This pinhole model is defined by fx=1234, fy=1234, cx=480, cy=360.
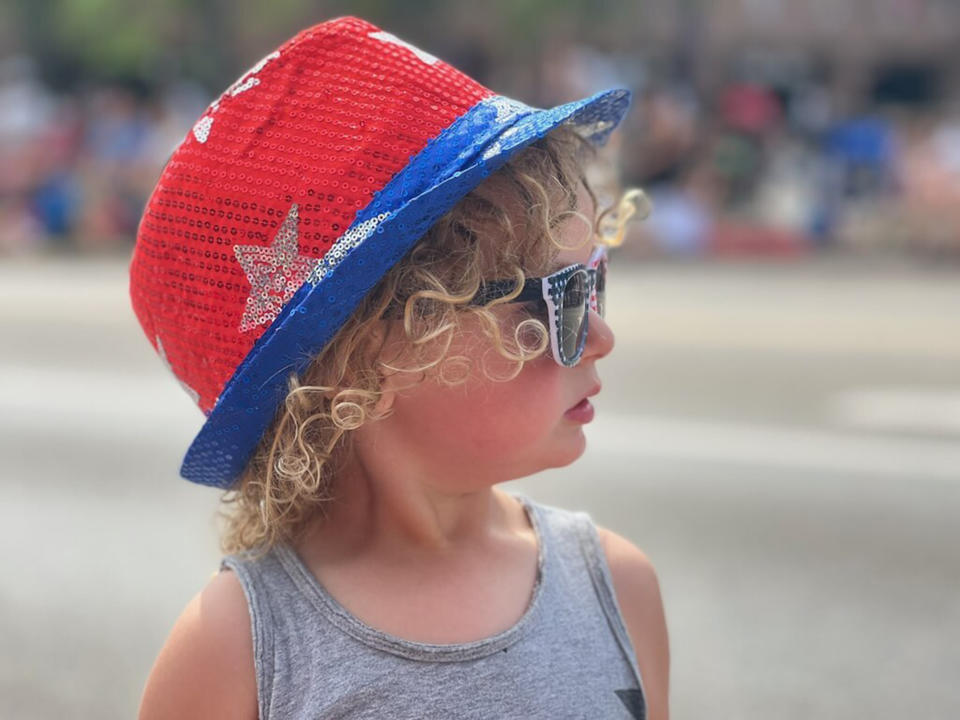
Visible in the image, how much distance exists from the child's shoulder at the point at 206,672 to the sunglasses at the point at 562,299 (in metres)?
0.51

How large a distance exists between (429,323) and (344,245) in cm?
15

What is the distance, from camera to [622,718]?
5.34 feet

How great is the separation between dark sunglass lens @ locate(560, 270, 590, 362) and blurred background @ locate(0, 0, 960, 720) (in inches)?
23.0

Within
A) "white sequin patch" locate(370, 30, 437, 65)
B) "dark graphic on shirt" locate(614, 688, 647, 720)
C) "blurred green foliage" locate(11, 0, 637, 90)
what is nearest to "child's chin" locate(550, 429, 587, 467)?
"dark graphic on shirt" locate(614, 688, 647, 720)

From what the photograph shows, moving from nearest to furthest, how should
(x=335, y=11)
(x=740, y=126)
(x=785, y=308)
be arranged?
(x=785, y=308) → (x=740, y=126) → (x=335, y=11)

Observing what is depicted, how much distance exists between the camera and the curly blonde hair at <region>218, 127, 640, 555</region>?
1.55 m

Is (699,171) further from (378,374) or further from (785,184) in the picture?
(378,374)

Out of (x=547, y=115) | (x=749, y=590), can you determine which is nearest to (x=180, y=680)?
(x=547, y=115)

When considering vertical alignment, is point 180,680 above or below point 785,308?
below

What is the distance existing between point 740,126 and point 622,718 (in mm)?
12042

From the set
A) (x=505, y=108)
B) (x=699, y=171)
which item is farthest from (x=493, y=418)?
(x=699, y=171)

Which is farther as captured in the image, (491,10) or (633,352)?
(491,10)

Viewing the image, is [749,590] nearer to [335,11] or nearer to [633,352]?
[633,352]

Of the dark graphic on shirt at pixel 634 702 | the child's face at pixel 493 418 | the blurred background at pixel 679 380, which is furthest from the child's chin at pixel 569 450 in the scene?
the blurred background at pixel 679 380
